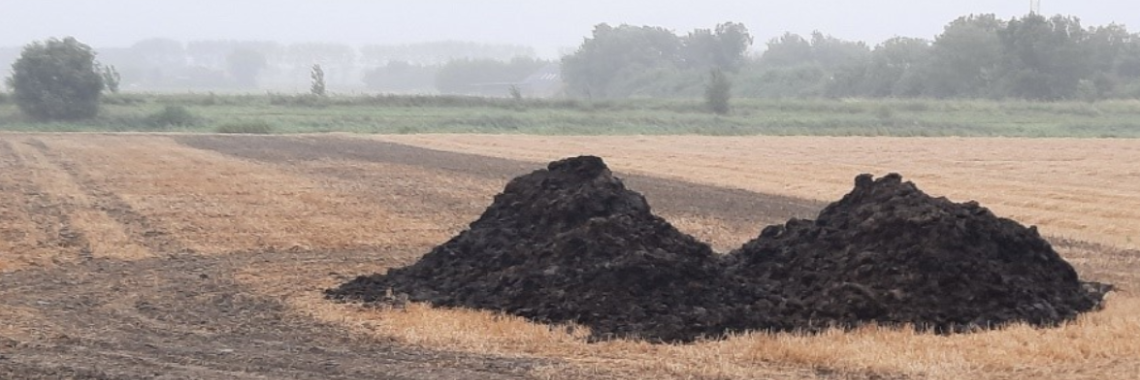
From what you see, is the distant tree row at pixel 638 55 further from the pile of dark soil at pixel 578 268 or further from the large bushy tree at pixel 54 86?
the pile of dark soil at pixel 578 268

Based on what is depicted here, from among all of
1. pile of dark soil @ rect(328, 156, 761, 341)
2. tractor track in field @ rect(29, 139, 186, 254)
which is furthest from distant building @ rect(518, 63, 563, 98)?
pile of dark soil @ rect(328, 156, 761, 341)

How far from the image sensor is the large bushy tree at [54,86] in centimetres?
6450

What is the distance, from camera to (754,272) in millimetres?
13445

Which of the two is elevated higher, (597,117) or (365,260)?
(365,260)

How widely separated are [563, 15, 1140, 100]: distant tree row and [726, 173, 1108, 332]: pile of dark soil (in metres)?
80.7

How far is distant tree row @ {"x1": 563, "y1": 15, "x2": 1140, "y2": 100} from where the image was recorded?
9088cm

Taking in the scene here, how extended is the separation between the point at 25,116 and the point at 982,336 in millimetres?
61340

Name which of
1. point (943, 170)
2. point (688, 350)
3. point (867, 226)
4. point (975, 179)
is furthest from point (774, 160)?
point (688, 350)

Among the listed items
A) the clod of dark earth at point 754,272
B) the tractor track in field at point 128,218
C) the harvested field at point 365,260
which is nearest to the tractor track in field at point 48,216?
the harvested field at point 365,260

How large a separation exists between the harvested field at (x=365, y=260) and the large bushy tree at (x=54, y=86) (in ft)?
83.1

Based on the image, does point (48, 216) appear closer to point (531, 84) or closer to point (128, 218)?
point (128, 218)

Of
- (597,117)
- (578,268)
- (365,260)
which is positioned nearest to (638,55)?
(597,117)

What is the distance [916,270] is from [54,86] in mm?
59244

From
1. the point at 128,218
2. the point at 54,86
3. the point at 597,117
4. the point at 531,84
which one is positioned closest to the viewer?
the point at 128,218
